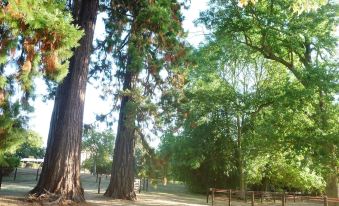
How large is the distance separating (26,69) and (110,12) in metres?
8.61

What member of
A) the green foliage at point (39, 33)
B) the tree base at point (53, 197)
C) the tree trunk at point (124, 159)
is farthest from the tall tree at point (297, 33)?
the green foliage at point (39, 33)

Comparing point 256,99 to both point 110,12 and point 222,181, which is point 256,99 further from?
point 110,12

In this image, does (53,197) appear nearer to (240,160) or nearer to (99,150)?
(240,160)

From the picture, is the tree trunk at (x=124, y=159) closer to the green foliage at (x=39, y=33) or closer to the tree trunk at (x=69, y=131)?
the tree trunk at (x=69, y=131)

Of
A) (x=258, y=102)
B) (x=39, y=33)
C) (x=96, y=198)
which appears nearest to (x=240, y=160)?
(x=258, y=102)

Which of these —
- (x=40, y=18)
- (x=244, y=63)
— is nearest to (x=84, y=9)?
(x=40, y=18)

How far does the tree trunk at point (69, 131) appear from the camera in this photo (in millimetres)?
9500

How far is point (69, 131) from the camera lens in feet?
32.5

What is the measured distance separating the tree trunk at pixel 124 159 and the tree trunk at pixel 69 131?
3.78 meters

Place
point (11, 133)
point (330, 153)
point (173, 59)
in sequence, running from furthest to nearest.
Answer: point (330, 153) → point (173, 59) → point (11, 133)

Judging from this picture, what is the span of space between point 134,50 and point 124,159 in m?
5.32

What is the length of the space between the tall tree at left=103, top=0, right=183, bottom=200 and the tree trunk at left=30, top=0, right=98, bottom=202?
6.22ft

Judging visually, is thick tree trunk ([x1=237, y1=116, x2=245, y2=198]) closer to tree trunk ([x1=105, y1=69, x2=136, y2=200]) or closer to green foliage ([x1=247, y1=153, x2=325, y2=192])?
green foliage ([x1=247, y1=153, x2=325, y2=192])

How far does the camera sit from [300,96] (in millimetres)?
17156
